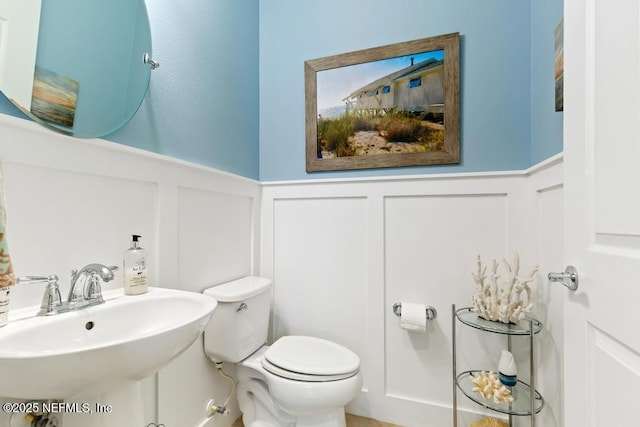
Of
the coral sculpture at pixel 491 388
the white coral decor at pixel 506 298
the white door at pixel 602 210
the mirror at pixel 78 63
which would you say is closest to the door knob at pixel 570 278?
the white door at pixel 602 210

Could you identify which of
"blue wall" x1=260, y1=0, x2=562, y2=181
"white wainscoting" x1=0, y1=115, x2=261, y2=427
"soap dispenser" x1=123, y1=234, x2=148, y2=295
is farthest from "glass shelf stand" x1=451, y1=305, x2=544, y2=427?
"soap dispenser" x1=123, y1=234, x2=148, y2=295

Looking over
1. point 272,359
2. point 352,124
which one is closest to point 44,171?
point 272,359

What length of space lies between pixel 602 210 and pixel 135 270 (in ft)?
4.13

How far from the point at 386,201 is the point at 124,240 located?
118cm

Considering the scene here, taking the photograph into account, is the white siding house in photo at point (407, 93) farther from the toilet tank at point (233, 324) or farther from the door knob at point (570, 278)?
the toilet tank at point (233, 324)

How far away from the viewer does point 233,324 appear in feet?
3.88

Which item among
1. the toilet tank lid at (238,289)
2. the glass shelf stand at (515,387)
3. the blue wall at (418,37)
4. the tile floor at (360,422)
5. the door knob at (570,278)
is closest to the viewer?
the door knob at (570,278)

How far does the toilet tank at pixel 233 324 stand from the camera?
1179 mm

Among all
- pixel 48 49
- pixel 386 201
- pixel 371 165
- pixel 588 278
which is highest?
pixel 48 49

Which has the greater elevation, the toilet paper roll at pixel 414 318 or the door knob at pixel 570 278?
the door knob at pixel 570 278

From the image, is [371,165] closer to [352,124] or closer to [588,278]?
[352,124]

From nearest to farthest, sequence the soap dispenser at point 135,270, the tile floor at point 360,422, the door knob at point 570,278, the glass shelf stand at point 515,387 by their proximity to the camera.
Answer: the door knob at point 570,278 → the soap dispenser at point 135,270 → the glass shelf stand at point 515,387 → the tile floor at point 360,422

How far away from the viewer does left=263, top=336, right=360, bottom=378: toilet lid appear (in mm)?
1124

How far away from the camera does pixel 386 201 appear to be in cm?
150
